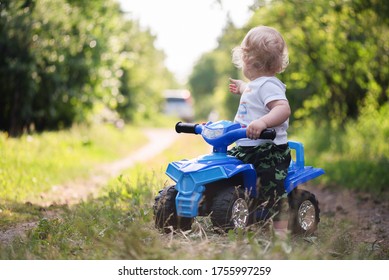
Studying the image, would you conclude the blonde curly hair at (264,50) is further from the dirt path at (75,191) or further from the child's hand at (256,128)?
the dirt path at (75,191)

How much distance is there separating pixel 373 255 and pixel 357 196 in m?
3.77

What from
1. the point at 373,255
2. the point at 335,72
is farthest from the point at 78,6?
the point at 373,255

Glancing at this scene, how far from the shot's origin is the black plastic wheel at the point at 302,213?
4672 millimetres

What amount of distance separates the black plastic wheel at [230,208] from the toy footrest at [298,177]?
19.1 inches

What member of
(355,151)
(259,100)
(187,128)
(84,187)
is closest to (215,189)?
(187,128)

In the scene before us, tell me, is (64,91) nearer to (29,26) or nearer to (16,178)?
(29,26)

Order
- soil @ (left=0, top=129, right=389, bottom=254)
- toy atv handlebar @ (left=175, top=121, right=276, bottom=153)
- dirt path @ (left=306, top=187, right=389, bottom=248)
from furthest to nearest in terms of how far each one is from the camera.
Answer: dirt path @ (left=306, top=187, right=389, bottom=248)
soil @ (left=0, top=129, right=389, bottom=254)
toy atv handlebar @ (left=175, top=121, right=276, bottom=153)

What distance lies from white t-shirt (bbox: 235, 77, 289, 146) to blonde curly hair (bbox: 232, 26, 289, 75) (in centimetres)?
11

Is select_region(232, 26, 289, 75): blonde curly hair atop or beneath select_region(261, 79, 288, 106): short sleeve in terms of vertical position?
atop

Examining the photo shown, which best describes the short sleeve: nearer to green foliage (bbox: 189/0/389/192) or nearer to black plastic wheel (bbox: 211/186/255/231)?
black plastic wheel (bbox: 211/186/255/231)

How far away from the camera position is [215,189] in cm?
429

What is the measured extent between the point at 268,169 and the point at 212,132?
54cm

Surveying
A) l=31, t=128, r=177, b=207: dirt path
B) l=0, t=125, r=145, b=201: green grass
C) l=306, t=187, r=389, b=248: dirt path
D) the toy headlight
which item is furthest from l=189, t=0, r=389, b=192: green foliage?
the toy headlight

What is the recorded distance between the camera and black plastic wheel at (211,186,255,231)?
161 inches
